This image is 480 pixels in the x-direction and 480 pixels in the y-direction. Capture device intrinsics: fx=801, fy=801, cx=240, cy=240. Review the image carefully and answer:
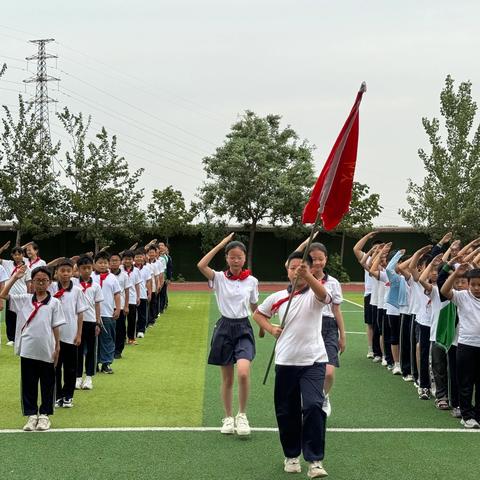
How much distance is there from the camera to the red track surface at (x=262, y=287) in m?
33.1

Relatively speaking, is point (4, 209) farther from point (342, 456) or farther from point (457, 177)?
point (342, 456)

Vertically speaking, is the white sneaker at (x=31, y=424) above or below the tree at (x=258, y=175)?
below

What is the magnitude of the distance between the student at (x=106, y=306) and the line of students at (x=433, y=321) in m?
3.60

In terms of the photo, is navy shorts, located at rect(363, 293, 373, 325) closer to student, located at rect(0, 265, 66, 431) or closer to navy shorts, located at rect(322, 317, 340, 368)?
navy shorts, located at rect(322, 317, 340, 368)

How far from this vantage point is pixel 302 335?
6.54 meters

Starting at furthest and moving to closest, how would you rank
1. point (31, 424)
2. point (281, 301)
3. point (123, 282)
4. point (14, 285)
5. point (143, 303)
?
point (143, 303), point (14, 285), point (123, 282), point (31, 424), point (281, 301)

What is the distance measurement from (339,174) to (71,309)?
3.69 m

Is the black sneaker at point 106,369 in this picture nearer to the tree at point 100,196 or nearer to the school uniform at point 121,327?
the school uniform at point 121,327

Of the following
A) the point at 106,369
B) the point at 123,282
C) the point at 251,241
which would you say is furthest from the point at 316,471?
the point at 251,241

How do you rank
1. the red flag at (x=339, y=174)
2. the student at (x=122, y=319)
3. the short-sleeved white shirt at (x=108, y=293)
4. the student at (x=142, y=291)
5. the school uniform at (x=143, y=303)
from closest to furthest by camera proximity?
the red flag at (x=339, y=174) < the short-sleeved white shirt at (x=108, y=293) < the student at (x=122, y=319) < the student at (x=142, y=291) < the school uniform at (x=143, y=303)

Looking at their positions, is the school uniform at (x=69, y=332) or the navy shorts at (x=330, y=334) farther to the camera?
the school uniform at (x=69, y=332)

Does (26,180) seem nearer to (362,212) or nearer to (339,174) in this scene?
(362,212)

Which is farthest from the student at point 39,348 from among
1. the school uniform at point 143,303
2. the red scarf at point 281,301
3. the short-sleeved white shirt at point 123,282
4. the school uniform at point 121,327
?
the school uniform at point 143,303

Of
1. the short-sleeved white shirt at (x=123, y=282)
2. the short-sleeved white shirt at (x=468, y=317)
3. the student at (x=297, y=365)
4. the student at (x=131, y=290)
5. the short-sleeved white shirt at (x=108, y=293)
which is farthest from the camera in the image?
the student at (x=131, y=290)
